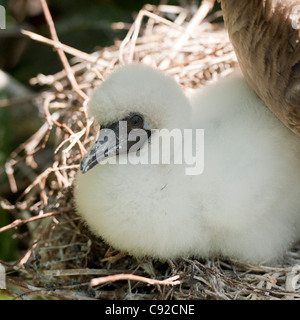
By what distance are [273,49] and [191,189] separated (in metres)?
0.49

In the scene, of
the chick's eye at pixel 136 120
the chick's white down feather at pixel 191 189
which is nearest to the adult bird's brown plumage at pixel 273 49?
the chick's white down feather at pixel 191 189

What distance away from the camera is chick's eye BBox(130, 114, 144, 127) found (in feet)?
5.73

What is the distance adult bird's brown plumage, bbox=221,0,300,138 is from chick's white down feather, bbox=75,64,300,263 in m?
0.14

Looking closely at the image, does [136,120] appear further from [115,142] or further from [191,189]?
[191,189]

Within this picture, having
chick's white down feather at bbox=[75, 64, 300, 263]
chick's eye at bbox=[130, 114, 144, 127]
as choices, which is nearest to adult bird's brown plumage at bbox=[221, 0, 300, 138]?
chick's white down feather at bbox=[75, 64, 300, 263]

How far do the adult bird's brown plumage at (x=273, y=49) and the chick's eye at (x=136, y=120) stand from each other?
390mm

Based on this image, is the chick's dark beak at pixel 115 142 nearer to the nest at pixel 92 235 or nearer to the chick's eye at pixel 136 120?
the chick's eye at pixel 136 120

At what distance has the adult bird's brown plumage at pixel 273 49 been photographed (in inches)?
64.4

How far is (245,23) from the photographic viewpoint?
5.87 feet


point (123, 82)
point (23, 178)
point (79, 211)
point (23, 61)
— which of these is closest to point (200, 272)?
point (79, 211)

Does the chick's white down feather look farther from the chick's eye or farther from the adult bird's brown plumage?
the adult bird's brown plumage

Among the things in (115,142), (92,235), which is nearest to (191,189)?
(115,142)
